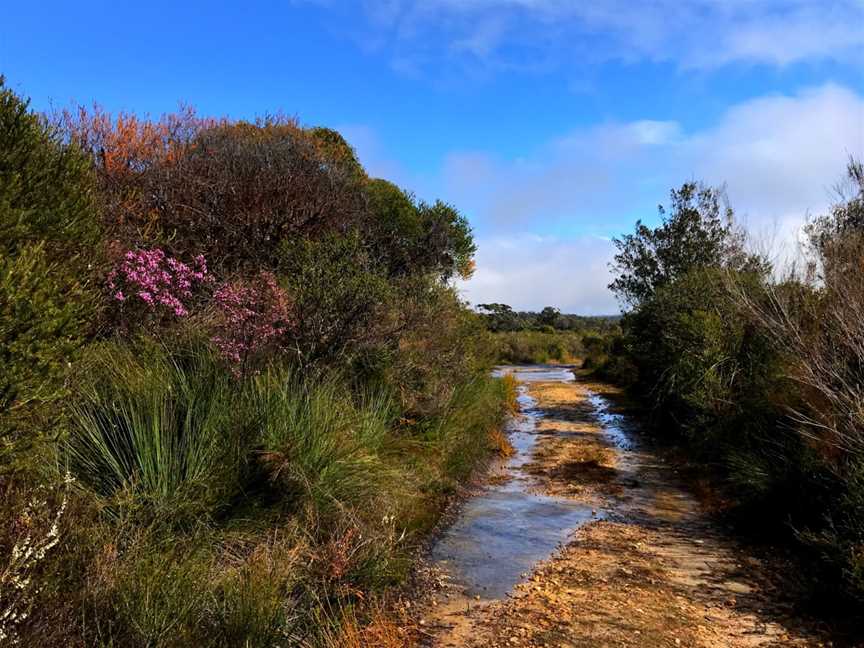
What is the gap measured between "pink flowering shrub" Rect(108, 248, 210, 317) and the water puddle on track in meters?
4.90

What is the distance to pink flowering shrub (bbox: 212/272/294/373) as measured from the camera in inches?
305

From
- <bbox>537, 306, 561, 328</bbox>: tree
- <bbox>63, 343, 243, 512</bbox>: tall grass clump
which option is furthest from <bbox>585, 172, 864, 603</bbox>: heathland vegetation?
<bbox>537, 306, 561, 328</bbox>: tree

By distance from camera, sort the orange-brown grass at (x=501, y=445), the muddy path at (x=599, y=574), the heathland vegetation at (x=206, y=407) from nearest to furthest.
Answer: the heathland vegetation at (x=206, y=407)
the muddy path at (x=599, y=574)
the orange-brown grass at (x=501, y=445)

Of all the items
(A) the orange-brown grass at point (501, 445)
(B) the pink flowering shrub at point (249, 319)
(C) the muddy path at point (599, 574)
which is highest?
(B) the pink flowering shrub at point (249, 319)

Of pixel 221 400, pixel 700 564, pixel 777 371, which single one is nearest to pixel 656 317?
pixel 777 371

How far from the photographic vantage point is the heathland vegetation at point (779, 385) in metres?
7.22

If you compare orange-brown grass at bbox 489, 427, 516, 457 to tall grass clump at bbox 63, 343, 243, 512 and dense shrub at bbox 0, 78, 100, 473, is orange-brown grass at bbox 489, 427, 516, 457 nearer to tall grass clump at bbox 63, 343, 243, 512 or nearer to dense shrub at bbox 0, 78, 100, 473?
tall grass clump at bbox 63, 343, 243, 512

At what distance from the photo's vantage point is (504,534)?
8539mm

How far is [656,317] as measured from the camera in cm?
1831

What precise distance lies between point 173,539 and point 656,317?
1623cm

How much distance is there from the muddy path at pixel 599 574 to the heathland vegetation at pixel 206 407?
0.80 m

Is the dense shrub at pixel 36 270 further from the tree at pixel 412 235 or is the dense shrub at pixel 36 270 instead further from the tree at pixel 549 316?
the tree at pixel 549 316

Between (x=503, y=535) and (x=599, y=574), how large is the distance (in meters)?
1.79

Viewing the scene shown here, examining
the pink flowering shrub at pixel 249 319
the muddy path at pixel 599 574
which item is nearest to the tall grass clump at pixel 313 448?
the pink flowering shrub at pixel 249 319
